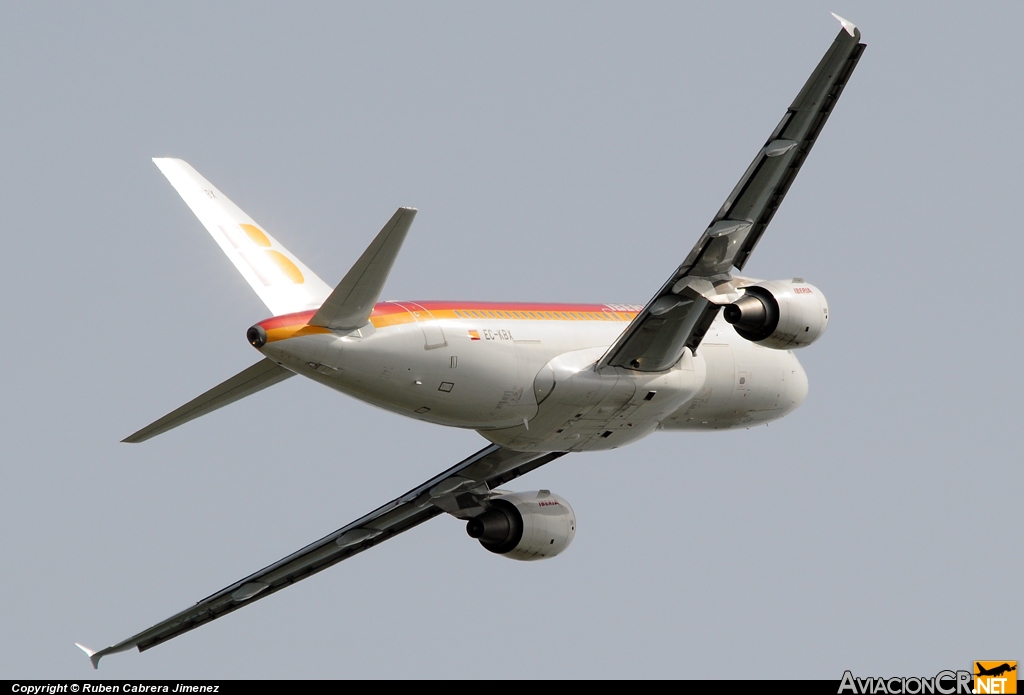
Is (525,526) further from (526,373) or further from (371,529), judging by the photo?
(526,373)

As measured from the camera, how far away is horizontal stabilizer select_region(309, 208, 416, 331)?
74.3ft

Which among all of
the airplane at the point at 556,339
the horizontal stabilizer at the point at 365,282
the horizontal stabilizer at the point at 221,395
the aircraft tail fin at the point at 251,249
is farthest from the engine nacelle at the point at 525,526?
the horizontal stabilizer at the point at 365,282

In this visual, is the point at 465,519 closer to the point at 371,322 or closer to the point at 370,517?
the point at 370,517

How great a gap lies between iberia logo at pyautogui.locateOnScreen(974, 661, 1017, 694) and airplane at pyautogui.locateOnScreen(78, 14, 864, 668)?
7.01 meters

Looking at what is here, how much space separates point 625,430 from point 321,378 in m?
7.42

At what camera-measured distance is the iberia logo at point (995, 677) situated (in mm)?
28953

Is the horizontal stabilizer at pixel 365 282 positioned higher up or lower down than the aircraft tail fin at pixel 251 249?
lower down

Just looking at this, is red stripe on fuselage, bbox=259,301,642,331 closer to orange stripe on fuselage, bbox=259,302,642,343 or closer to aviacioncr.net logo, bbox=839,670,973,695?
orange stripe on fuselage, bbox=259,302,642,343

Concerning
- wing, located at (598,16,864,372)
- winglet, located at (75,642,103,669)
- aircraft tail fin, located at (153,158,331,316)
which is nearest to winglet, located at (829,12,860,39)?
wing, located at (598,16,864,372)

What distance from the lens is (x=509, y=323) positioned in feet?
90.6

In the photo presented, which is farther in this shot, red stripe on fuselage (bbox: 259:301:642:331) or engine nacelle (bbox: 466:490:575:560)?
engine nacelle (bbox: 466:490:575:560)

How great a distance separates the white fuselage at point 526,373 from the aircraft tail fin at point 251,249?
5.45ft

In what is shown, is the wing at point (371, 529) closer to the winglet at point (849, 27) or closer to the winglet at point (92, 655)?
the winglet at point (92, 655)

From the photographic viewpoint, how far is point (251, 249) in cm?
2723
